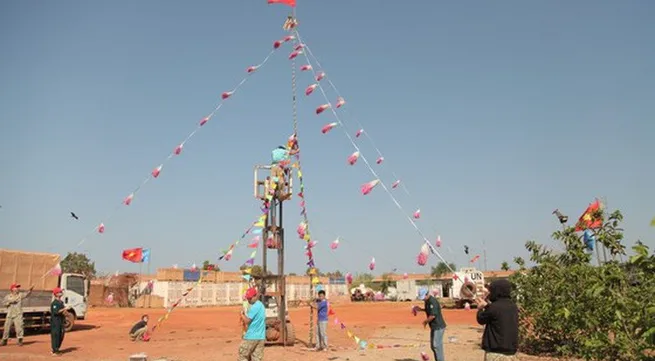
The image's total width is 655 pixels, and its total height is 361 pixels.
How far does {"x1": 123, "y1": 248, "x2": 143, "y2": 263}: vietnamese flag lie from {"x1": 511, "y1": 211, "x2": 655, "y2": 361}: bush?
31.1 m

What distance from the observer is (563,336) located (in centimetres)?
1287

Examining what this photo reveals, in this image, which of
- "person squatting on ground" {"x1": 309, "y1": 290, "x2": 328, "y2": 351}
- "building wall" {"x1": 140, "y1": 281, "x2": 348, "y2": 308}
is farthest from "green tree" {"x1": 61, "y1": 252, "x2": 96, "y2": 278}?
"person squatting on ground" {"x1": 309, "y1": 290, "x2": 328, "y2": 351}

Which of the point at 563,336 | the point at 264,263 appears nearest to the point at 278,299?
the point at 264,263

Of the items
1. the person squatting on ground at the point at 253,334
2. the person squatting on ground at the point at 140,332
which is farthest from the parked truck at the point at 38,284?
the person squatting on ground at the point at 253,334

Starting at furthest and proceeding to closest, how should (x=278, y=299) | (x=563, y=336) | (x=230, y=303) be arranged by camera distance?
(x=230, y=303), (x=278, y=299), (x=563, y=336)

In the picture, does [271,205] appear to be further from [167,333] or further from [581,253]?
[167,333]

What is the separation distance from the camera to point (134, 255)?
3812 cm

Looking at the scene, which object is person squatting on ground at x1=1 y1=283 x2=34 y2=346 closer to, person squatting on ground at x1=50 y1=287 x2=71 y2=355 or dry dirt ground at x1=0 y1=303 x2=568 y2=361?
dry dirt ground at x1=0 y1=303 x2=568 y2=361

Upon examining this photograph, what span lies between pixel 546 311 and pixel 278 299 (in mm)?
7558

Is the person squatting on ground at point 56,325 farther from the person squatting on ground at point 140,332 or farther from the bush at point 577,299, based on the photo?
the bush at point 577,299

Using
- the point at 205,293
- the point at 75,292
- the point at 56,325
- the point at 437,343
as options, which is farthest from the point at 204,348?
the point at 205,293

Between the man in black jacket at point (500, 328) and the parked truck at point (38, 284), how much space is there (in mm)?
18694

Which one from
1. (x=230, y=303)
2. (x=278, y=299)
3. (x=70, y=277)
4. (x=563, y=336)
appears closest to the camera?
(x=563, y=336)

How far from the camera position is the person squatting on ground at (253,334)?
31.3 feet
